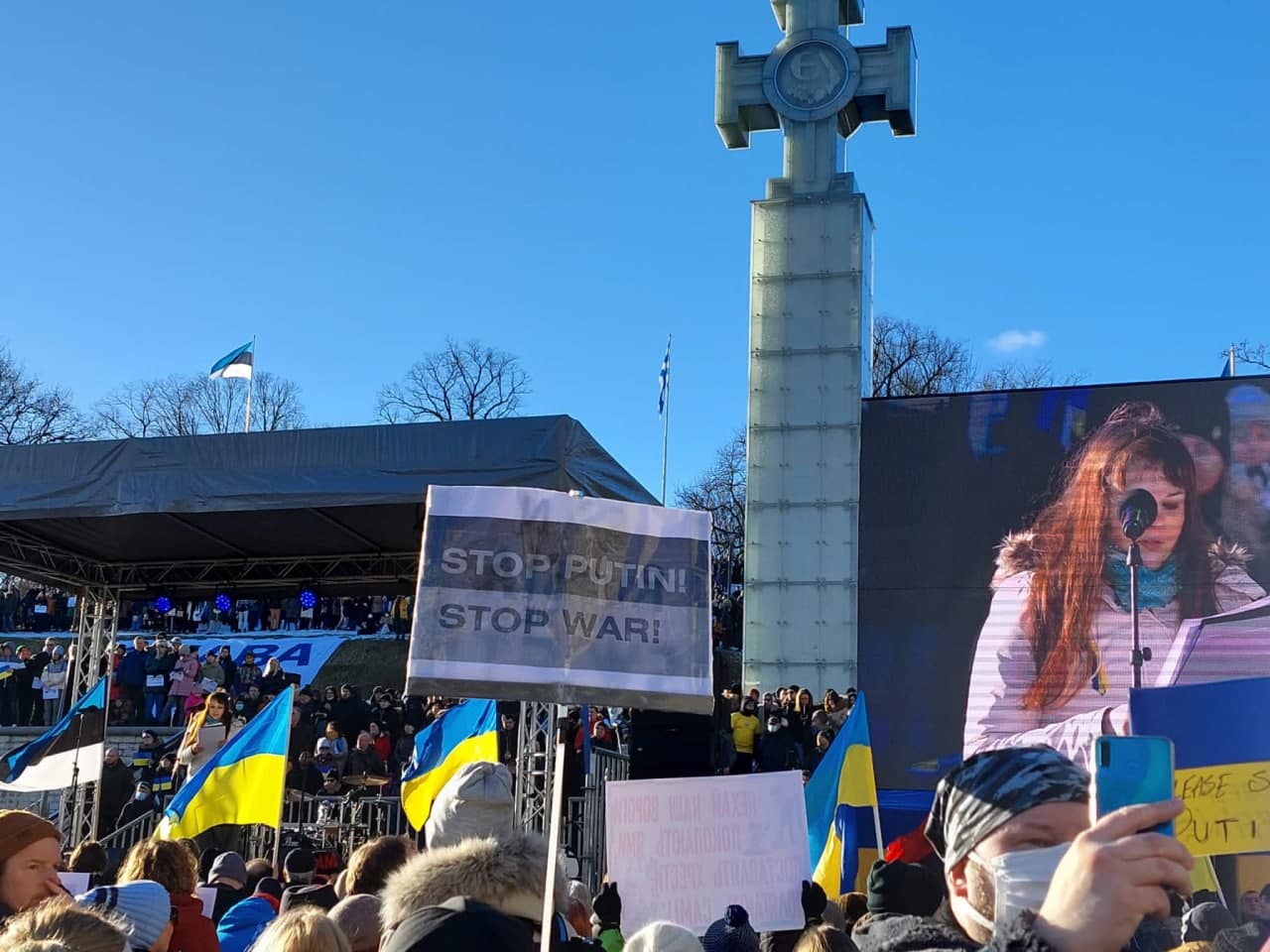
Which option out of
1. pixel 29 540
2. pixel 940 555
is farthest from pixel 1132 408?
pixel 29 540

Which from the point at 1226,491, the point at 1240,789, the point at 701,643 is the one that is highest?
the point at 1226,491

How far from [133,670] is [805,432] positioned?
10.2 m

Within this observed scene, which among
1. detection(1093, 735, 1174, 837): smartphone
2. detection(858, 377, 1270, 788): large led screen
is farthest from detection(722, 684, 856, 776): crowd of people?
detection(1093, 735, 1174, 837): smartphone

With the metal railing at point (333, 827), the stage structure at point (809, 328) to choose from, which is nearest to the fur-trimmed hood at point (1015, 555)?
the stage structure at point (809, 328)

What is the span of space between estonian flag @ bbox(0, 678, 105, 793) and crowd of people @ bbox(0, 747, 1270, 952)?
575cm

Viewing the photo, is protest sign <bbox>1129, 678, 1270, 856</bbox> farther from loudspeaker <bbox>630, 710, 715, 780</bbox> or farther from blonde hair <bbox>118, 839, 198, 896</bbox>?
loudspeaker <bbox>630, 710, 715, 780</bbox>

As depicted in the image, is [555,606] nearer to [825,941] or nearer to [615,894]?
[825,941]

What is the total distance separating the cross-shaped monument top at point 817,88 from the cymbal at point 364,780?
12.6 metres

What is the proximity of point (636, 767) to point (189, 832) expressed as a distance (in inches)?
146

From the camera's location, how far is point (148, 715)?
20156 mm

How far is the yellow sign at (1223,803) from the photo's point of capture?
448 centimetres

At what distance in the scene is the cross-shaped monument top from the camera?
24031mm

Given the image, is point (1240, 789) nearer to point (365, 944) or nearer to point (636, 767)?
point (365, 944)

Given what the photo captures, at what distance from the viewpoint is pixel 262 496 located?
41.6 ft
